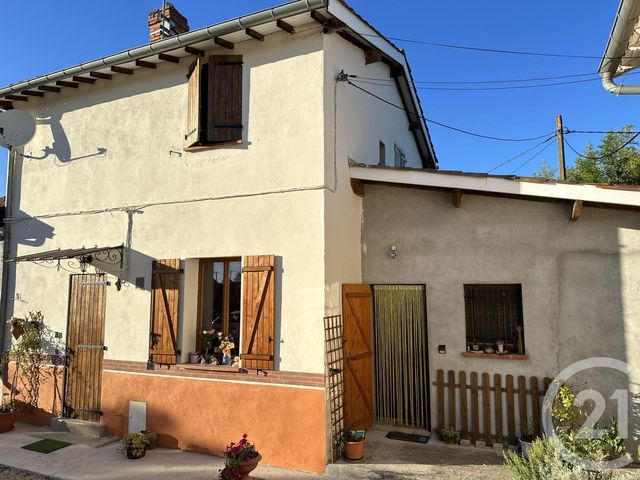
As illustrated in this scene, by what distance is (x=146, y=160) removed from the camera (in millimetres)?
7707

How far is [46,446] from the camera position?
7.03 metres

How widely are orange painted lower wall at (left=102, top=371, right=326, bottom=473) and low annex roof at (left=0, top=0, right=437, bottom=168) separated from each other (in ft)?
17.7

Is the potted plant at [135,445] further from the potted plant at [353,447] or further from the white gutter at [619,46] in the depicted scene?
the white gutter at [619,46]

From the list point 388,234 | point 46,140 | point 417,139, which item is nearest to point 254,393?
point 388,234

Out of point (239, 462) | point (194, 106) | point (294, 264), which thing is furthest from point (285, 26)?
point (239, 462)

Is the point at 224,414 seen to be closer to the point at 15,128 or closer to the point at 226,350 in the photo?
the point at 226,350

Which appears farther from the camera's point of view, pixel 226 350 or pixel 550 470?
pixel 226 350

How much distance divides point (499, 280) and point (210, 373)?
4777 mm

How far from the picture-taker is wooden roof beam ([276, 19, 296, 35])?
6404 millimetres

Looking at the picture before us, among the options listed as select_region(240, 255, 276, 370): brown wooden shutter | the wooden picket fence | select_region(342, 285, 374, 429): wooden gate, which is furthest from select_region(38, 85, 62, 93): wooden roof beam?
the wooden picket fence

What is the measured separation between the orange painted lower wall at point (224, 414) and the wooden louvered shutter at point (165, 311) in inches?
17.7

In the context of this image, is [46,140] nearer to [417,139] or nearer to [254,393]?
[254,393]

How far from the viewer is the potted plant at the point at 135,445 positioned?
6.38m

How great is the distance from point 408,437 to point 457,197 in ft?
13.1
